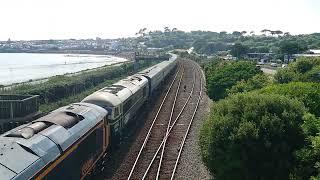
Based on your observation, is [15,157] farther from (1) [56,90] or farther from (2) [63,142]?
(1) [56,90]

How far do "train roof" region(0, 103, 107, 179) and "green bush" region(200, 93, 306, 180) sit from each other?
5.54 metres

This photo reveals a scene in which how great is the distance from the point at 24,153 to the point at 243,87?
903 inches

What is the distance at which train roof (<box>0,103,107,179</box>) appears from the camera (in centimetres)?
1123

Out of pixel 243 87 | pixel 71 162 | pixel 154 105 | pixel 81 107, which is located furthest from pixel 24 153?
pixel 154 105

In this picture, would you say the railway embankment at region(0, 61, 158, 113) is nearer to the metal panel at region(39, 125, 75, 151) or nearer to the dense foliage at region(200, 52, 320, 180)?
the metal panel at region(39, 125, 75, 151)

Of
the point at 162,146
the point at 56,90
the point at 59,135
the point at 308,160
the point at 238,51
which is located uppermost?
the point at 59,135

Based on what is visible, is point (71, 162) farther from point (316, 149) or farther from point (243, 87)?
point (243, 87)

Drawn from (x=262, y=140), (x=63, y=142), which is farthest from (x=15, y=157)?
(x=262, y=140)

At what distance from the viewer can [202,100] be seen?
45125 mm

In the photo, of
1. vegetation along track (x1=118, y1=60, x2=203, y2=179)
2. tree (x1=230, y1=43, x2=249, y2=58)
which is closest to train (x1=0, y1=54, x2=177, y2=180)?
vegetation along track (x1=118, y1=60, x2=203, y2=179)

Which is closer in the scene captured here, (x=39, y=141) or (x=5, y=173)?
(x=5, y=173)

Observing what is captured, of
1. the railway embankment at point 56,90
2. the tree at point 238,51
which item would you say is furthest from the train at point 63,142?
the tree at point 238,51

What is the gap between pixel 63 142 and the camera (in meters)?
14.3

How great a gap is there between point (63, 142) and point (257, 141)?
734 centimetres
